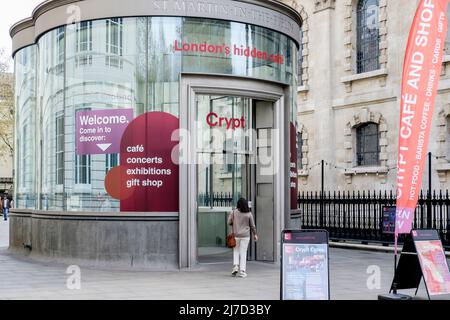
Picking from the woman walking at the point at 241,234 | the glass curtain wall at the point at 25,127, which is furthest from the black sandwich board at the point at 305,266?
the glass curtain wall at the point at 25,127

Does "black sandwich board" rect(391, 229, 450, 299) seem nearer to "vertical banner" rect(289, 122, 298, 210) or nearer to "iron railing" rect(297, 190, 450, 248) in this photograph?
"vertical banner" rect(289, 122, 298, 210)

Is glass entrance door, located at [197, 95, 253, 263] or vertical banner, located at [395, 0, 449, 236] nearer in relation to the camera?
vertical banner, located at [395, 0, 449, 236]

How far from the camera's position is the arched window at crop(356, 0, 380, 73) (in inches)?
1051

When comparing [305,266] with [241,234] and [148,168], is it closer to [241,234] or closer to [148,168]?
[241,234]

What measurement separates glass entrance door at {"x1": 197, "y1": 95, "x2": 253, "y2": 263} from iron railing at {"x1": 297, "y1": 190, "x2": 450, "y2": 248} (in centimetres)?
549

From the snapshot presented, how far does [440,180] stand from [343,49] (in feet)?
24.9

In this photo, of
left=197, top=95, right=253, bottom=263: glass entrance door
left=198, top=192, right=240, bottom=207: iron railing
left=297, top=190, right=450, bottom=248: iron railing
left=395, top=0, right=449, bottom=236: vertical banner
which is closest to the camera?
left=395, top=0, right=449, bottom=236: vertical banner

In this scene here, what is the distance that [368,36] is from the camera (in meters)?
27.1

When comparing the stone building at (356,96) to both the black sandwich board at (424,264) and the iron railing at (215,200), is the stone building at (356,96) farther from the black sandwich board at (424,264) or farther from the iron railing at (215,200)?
the black sandwich board at (424,264)

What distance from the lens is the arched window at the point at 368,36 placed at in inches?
1051

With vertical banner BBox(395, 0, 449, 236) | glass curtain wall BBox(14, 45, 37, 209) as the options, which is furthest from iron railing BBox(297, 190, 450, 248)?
glass curtain wall BBox(14, 45, 37, 209)
